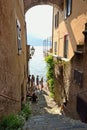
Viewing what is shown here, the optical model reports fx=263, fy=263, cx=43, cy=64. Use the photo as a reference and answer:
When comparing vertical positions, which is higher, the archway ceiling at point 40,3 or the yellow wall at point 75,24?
the archway ceiling at point 40,3

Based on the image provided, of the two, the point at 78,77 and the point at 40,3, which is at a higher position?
the point at 40,3

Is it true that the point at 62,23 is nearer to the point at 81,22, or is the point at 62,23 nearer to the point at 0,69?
the point at 81,22

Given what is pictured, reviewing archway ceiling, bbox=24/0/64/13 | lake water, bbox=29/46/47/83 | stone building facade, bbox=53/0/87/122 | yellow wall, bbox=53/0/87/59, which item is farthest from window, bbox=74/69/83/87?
lake water, bbox=29/46/47/83

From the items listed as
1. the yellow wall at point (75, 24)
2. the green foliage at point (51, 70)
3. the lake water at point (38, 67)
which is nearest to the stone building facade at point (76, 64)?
the yellow wall at point (75, 24)

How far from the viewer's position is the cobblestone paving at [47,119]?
6725mm

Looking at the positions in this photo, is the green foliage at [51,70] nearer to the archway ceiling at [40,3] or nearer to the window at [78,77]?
the archway ceiling at [40,3]

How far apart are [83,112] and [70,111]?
3.14 meters

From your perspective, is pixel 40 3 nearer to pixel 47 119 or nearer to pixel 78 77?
pixel 78 77

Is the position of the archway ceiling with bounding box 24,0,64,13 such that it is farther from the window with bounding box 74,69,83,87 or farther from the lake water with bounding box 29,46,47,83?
the window with bounding box 74,69,83,87

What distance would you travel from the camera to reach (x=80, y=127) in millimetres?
6621

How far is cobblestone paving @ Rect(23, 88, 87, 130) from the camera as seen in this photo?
265 inches

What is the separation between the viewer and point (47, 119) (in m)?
8.32

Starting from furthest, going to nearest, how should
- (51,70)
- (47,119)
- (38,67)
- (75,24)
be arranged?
(38,67) < (51,70) < (75,24) < (47,119)

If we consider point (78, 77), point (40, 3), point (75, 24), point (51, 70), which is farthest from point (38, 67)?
point (78, 77)
